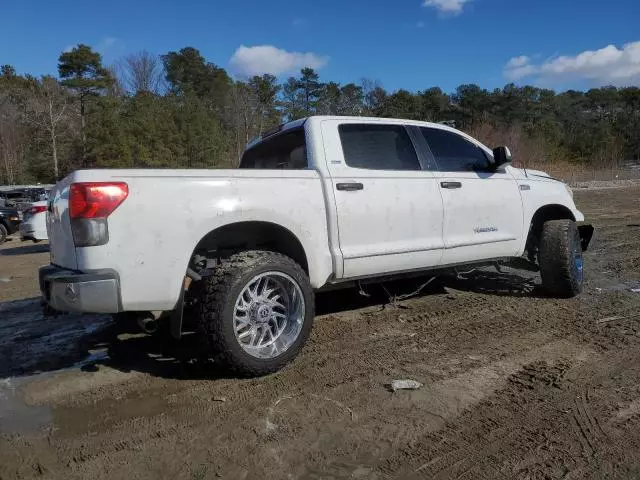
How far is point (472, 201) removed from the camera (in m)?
5.04

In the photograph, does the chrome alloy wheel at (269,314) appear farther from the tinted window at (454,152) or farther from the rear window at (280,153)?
the tinted window at (454,152)

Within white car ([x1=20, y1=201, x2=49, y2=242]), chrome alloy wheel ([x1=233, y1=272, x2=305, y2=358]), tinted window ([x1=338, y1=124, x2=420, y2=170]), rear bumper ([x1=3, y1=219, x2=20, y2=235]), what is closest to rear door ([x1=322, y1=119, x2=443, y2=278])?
tinted window ([x1=338, y1=124, x2=420, y2=170])

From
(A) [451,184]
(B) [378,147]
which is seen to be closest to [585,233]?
(A) [451,184]

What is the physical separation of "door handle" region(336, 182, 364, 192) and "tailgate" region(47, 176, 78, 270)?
195 centimetres

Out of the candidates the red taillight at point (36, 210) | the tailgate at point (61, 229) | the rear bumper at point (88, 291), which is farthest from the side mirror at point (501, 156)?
the red taillight at point (36, 210)

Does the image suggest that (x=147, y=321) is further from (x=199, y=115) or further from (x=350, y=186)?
(x=199, y=115)

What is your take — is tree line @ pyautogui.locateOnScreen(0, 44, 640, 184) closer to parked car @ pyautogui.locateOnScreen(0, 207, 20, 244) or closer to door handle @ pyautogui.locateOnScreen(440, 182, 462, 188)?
parked car @ pyautogui.locateOnScreen(0, 207, 20, 244)

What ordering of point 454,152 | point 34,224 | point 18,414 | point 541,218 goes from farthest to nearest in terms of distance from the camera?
point 34,224 < point 541,218 < point 454,152 < point 18,414

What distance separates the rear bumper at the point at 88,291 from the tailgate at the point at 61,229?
0.13 m

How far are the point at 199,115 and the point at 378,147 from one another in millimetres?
41288

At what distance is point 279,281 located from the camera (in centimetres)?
379

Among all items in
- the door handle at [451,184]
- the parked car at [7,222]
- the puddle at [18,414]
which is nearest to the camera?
the puddle at [18,414]

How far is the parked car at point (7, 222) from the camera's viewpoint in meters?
16.5

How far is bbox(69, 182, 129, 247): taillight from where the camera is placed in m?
3.18
